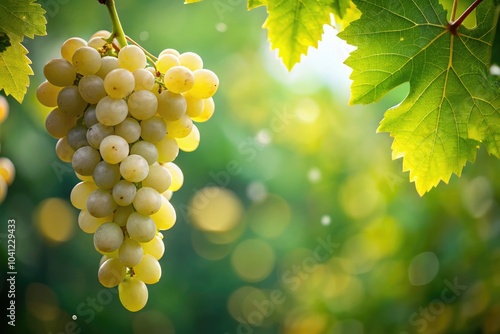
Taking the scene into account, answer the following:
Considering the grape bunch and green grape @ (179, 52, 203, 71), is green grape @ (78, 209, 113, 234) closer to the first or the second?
the grape bunch

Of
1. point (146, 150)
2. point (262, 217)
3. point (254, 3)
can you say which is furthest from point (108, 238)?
point (262, 217)

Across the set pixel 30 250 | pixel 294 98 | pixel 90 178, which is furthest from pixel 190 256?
pixel 90 178

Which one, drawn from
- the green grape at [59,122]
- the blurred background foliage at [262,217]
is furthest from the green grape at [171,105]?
the blurred background foliage at [262,217]

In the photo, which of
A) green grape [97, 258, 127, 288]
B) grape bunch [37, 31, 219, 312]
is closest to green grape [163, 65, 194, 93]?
grape bunch [37, 31, 219, 312]

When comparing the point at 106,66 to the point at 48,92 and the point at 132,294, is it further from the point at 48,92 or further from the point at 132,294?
the point at 132,294

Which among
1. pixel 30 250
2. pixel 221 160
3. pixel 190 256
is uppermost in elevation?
A: pixel 221 160

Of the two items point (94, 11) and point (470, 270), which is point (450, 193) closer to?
point (470, 270)
